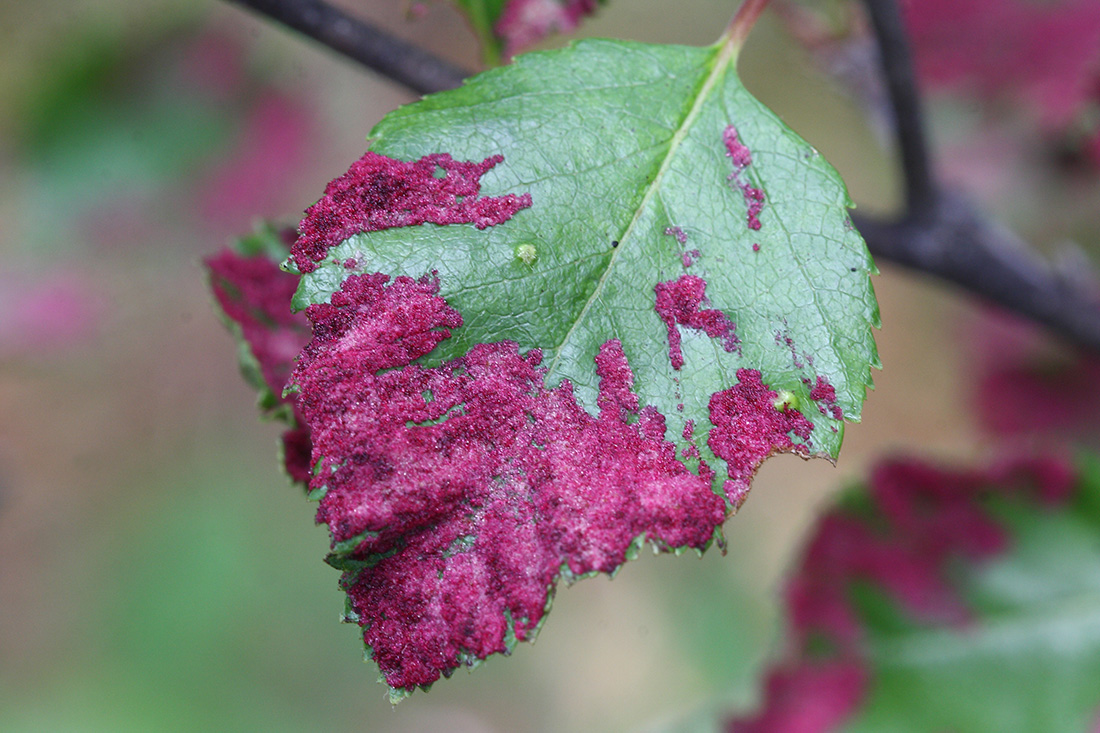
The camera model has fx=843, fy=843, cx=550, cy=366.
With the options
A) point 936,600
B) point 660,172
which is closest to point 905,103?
point 660,172

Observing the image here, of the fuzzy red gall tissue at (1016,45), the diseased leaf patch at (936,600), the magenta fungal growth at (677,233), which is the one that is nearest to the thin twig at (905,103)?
the magenta fungal growth at (677,233)

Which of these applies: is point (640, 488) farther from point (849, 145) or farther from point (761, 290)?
point (849, 145)

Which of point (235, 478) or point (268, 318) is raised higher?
point (235, 478)

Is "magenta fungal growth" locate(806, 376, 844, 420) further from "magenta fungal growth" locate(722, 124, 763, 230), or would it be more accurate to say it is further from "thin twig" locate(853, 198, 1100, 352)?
"thin twig" locate(853, 198, 1100, 352)

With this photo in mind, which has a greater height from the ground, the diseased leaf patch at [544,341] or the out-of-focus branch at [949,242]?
the out-of-focus branch at [949,242]

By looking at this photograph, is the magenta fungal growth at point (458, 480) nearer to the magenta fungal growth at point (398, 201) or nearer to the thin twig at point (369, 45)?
the magenta fungal growth at point (398, 201)

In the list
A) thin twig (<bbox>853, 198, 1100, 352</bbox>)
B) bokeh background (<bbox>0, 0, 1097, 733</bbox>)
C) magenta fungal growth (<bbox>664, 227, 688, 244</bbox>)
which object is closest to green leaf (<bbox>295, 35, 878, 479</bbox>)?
magenta fungal growth (<bbox>664, 227, 688, 244</bbox>)

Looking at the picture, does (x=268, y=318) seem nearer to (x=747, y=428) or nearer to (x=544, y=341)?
(x=544, y=341)
